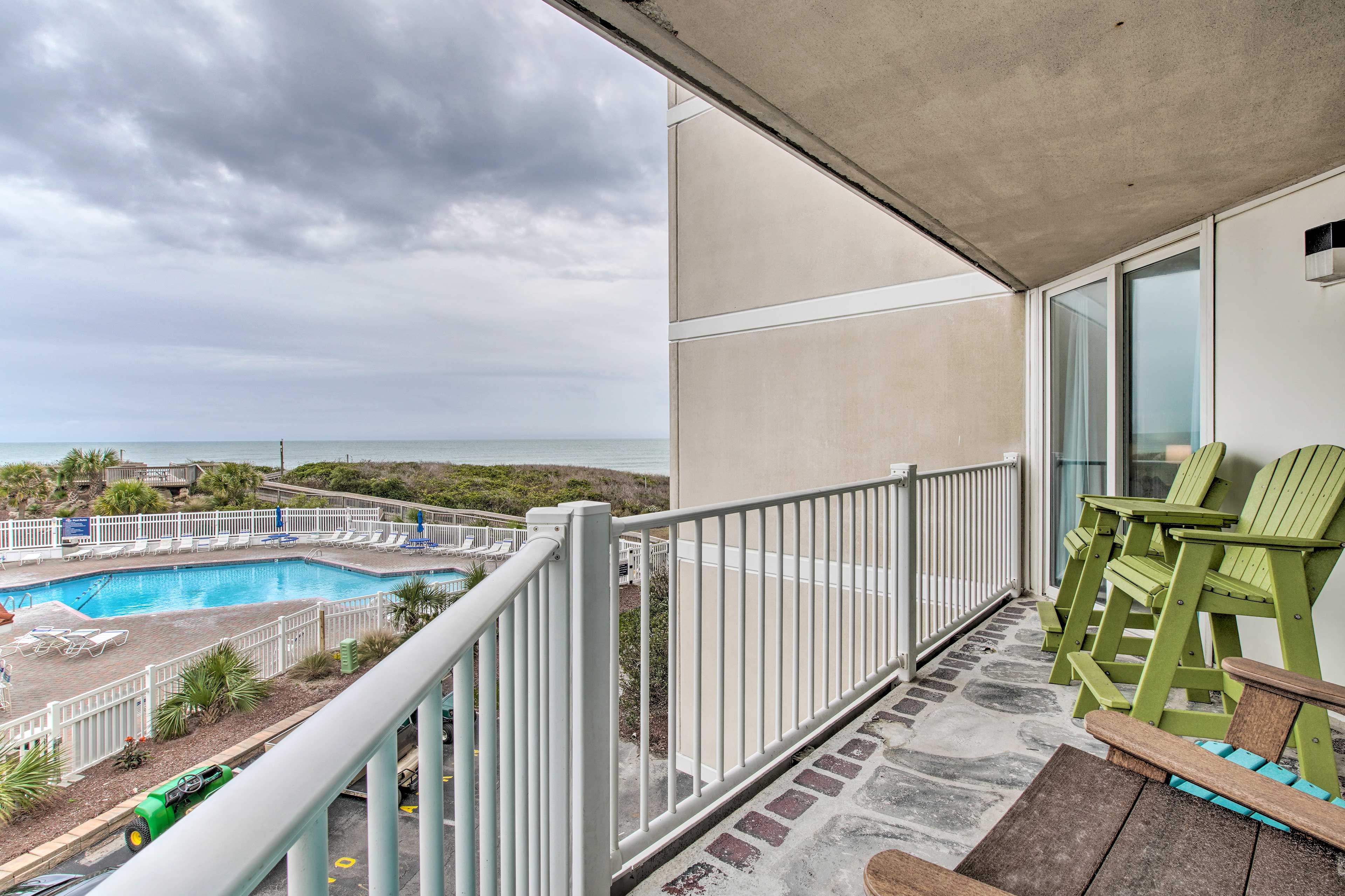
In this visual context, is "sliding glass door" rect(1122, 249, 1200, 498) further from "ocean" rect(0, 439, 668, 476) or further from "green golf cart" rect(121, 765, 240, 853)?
"ocean" rect(0, 439, 668, 476)

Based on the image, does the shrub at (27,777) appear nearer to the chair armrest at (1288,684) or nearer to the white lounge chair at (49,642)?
the white lounge chair at (49,642)

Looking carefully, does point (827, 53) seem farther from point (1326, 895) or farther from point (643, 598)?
point (1326, 895)

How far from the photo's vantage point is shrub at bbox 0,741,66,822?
7.25m

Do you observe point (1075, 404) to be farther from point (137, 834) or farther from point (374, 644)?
point (374, 644)

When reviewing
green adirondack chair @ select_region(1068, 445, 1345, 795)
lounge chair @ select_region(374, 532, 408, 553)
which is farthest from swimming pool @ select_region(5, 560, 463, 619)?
green adirondack chair @ select_region(1068, 445, 1345, 795)

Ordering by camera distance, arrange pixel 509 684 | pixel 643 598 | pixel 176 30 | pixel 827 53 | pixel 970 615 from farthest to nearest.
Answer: pixel 176 30, pixel 970 615, pixel 827 53, pixel 643 598, pixel 509 684

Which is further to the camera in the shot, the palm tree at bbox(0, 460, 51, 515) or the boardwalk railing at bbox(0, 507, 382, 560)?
the palm tree at bbox(0, 460, 51, 515)

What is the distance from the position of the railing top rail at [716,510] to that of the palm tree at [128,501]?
25189 millimetres

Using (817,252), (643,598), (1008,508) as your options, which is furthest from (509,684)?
(817,252)

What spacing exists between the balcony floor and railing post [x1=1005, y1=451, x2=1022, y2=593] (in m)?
1.48

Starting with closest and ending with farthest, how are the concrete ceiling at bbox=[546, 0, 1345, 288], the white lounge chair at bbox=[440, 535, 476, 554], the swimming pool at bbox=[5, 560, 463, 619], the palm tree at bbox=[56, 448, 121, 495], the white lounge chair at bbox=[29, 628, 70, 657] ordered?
1. the concrete ceiling at bbox=[546, 0, 1345, 288]
2. the white lounge chair at bbox=[29, 628, 70, 657]
3. the swimming pool at bbox=[5, 560, 463, 619]
4. the white lounge chair at bbox=[440, 535, 476, 554]
5. the palm tree at bbox=[56, 448, 121, 495]

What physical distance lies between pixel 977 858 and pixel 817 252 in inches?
226

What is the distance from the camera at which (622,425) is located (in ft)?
126

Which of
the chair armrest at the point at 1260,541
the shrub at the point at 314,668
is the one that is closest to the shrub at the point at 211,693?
the shrub at the point at 314,668
